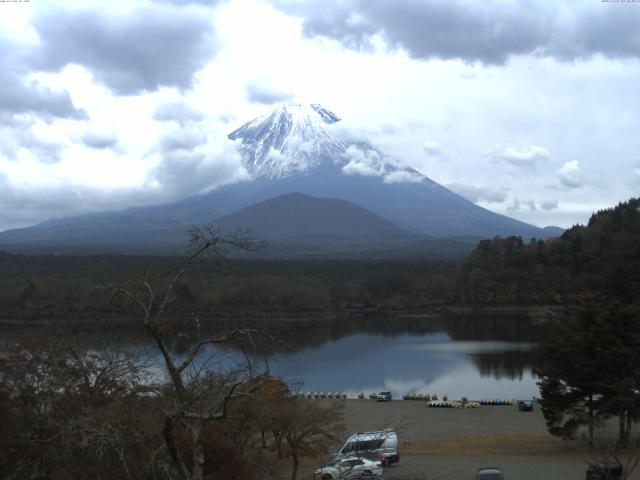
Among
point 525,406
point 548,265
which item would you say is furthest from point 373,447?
point 548,265

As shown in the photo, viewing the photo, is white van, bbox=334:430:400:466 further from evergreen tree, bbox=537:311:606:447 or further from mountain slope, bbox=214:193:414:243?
mountain slope, bbox=214:193:414:243

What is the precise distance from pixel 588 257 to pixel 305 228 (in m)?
103

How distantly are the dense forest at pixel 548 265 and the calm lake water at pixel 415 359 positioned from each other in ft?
30.0

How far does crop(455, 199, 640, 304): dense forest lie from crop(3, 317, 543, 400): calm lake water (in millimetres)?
9145

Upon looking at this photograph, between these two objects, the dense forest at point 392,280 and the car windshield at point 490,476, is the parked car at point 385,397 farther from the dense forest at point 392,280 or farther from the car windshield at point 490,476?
the dense forest at point 392,280

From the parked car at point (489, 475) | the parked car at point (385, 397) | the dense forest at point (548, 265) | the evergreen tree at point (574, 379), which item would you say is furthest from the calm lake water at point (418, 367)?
the dense forest at point (548, 265)

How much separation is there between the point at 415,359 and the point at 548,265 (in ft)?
99.9

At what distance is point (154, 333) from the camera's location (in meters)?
3.29

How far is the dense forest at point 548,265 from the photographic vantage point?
54.0 m

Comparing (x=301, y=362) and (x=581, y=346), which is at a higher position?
(x=581, y=346)

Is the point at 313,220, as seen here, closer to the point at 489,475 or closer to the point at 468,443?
the point at 468,443

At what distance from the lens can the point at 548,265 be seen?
57781mm

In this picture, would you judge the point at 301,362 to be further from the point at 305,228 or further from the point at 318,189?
the point at 318,189

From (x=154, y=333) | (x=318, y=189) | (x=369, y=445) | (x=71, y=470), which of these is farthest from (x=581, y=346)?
(x=318, y=189)
